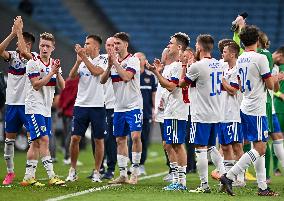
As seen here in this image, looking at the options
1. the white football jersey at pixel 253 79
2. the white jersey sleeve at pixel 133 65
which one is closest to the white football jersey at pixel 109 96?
the white jersey sleeve at pixel 133 65

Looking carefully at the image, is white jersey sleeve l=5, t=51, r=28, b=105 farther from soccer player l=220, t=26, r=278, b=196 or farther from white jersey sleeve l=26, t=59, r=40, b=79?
soccer player l=220, t=26, r=278, b=196

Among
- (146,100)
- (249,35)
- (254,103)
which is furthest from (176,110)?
(146,100)

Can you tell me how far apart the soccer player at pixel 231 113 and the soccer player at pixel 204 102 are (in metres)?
0.96

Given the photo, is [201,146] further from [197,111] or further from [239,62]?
[239,62]

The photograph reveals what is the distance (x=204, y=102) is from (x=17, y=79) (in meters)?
3.07

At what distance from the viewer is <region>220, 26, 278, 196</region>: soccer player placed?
35.7 ft

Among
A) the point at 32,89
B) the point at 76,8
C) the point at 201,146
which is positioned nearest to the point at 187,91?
the point at 201,146

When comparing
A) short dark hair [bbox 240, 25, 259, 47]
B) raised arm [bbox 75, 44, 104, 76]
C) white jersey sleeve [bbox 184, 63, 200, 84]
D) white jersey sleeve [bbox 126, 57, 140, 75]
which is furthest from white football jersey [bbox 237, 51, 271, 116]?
raised arm [bbox 75, 44, 104, 76]

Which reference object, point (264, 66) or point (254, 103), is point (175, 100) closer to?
point (254, 103)

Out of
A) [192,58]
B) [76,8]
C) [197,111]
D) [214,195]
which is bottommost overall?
[214,195]

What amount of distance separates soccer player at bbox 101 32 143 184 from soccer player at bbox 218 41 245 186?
1339 mm

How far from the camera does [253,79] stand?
11.0m

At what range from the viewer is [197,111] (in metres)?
11.3

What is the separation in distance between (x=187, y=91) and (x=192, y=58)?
20.0 inches
